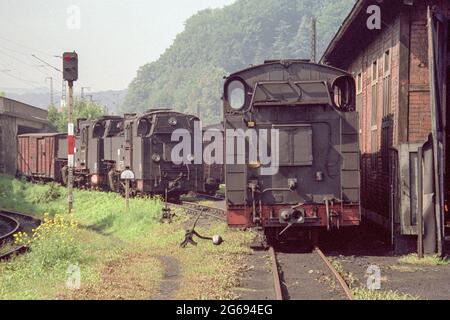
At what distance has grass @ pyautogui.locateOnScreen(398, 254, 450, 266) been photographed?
1207 cm

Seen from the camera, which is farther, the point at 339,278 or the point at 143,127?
the point at 143,127

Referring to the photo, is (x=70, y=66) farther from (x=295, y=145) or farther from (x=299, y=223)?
(x=299, y=223)

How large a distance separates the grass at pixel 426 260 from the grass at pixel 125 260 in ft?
10.5

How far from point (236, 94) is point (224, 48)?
536ft

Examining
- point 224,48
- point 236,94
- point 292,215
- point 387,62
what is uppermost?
point 224,48

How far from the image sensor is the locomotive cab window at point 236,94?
13039mm

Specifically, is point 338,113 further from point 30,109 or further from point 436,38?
point 30,109

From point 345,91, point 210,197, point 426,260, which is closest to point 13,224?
point 210,197

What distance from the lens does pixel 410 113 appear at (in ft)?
45.3

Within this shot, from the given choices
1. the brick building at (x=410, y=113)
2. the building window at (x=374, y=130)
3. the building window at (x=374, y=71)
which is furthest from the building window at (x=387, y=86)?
the building window at (x=374, y=71)

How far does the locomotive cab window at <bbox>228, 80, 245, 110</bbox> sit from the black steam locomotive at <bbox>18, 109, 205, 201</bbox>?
10923 millimetres

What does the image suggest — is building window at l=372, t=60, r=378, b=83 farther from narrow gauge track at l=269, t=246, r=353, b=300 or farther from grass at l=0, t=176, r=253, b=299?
narrow gauge track at l=269, t=246, r=353, b=300

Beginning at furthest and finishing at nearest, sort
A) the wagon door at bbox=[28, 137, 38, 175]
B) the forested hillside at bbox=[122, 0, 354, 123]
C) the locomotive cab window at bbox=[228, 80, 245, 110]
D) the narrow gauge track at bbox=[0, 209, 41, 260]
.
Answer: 1. the forested hillside at bbox=[122, 0, 354, 123]
2. the wagon door at bbox=[28, 137, 38, 175]
3. the narrow gauge track at bbox=[0, 209, 41, 260]
4. the locomotive cab window at bbox=[228, 80, 245, 110]

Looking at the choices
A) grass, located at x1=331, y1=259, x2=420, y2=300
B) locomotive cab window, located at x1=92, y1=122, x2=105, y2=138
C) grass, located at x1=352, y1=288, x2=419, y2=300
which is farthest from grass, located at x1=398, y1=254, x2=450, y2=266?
locomotive cab window, located at x1=92, y1=122, x2=105, y2=138
